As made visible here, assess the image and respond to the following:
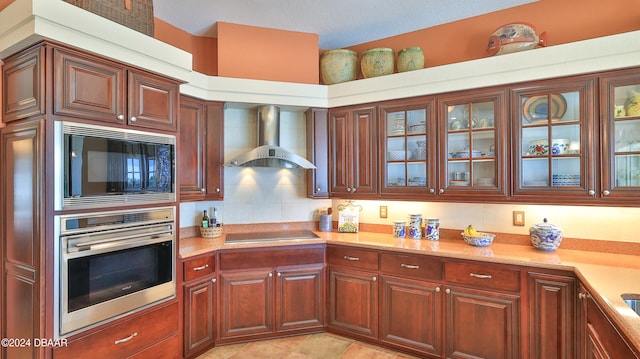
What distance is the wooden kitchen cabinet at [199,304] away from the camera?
235 centimetres

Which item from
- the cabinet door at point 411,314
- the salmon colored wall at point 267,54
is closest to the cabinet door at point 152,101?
the salmon colored wall at point 267,54

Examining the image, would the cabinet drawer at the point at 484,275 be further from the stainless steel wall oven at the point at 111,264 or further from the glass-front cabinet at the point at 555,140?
the stainless steel wall oven at the point at 111,264

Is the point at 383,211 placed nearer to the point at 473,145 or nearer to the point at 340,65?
the point at 473,145

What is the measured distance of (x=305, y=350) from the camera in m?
2.56

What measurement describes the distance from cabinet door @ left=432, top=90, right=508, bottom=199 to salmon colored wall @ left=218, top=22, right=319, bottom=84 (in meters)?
1.40

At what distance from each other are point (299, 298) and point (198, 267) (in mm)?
913

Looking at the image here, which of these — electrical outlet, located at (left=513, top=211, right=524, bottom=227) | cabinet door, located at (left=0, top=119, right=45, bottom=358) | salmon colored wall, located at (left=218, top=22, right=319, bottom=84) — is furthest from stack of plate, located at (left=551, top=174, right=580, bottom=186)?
cabinet door, located at (left=0, top=119, right=45, bottom=358)

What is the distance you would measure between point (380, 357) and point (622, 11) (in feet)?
10.5

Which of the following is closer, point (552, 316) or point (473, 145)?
point (552, 316)

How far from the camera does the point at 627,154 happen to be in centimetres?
205

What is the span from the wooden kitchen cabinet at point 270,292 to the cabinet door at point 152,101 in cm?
117

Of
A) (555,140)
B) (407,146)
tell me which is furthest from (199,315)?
(555,140)

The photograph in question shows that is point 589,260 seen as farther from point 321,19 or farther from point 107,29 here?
point 107,29

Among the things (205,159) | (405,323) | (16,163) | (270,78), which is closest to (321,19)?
(270,78)
